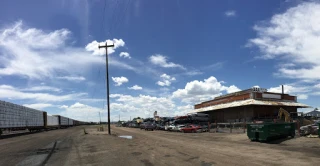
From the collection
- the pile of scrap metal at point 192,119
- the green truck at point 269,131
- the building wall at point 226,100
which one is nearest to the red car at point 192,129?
the pile of scrap metal at point 192,119

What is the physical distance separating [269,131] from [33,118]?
143 feet

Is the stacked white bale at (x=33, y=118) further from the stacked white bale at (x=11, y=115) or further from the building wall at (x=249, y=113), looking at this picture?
the building wall at (x=249, y=113)

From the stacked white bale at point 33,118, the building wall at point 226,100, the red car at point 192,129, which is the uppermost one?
the building wall at point 226,100

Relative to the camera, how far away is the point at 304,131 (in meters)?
21.5

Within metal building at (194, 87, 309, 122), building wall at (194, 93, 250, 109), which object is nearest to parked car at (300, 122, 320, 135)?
metal building at (194, 87, 309, 122)

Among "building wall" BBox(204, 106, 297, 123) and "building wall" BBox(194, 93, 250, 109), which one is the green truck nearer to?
"building wall" BBox(204, 106, 297, 123)

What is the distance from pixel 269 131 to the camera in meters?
19.8

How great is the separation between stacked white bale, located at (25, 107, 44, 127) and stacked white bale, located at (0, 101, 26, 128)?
9.09ft

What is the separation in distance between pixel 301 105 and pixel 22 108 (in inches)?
1962

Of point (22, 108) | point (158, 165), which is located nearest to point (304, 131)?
point (158, 165)

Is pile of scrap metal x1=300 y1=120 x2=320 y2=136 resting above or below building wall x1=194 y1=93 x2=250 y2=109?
below

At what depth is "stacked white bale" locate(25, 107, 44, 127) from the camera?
46.2 m

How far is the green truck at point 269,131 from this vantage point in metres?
19.8

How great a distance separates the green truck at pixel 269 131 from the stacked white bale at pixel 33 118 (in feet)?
123
